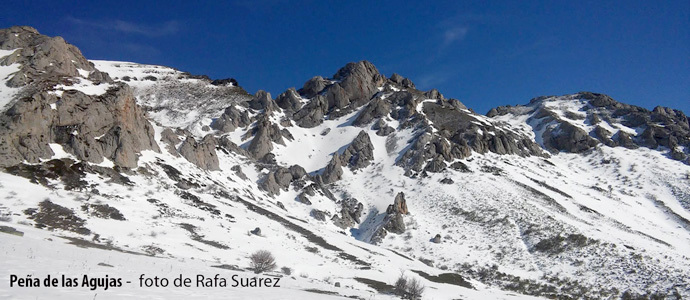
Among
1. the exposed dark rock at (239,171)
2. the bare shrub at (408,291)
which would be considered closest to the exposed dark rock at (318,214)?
the exposed dark rock at (239,171)

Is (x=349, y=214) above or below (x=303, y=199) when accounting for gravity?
below

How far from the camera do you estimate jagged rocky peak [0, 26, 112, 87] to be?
64625mm

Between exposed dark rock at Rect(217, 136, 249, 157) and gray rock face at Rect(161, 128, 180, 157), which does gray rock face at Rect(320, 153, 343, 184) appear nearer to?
exposed dark rock at Rect(217, 136, 249, 157)

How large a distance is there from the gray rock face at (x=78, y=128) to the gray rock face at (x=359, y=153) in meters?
44.6

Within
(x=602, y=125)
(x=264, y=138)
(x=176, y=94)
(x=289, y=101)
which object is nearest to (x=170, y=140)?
(x=264, y=138)

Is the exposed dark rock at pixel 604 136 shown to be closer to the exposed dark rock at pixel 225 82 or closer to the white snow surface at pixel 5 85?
the exposed dark rock at pixel 225 82

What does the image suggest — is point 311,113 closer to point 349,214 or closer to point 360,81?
point 360,81

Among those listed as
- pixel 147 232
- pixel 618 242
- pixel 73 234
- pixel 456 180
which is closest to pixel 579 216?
pixel 618 242

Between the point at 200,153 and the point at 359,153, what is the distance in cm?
3809

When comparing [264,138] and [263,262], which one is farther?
[264,138]

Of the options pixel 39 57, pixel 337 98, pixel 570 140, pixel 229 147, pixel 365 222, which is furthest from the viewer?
pixel 337 98

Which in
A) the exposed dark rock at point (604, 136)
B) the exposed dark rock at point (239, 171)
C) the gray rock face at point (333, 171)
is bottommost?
the exposed dark rock at point (239, 171)

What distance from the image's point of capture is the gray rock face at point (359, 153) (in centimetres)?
9681

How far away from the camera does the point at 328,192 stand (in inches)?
3280
